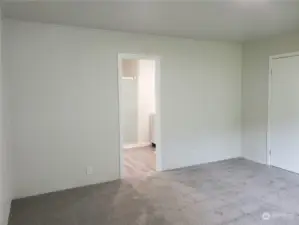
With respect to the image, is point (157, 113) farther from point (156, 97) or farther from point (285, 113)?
point (285, 113)

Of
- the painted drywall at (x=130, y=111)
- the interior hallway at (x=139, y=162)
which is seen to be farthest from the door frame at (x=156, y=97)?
the painted drywall at (x=130, y=111)

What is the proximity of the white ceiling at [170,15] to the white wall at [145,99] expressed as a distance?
8.64 ft

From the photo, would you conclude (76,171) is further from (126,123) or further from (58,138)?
(126,123)

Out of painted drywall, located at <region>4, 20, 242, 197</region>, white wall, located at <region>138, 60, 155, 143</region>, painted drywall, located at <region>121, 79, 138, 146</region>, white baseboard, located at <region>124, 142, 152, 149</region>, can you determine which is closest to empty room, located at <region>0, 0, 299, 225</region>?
painted drywall, located at <region>4, 20, 242, 197</region>

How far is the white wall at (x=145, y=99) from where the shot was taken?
6.91 m

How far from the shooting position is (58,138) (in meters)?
3.83

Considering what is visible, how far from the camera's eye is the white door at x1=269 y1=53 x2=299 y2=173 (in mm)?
4555

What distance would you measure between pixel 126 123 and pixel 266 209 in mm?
4137

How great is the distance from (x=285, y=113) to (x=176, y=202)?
259cm

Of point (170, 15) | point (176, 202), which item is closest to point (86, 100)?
point (170, 15)

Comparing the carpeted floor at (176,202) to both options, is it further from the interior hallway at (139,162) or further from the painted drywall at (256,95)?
the painted drywall at (256,95)

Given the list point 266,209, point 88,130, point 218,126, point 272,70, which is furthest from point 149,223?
point 272,70

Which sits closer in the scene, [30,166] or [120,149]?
[30,166]

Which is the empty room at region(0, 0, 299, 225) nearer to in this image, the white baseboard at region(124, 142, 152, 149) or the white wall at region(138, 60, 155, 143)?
the white baseboard at region(124, 142, 152, 149)
